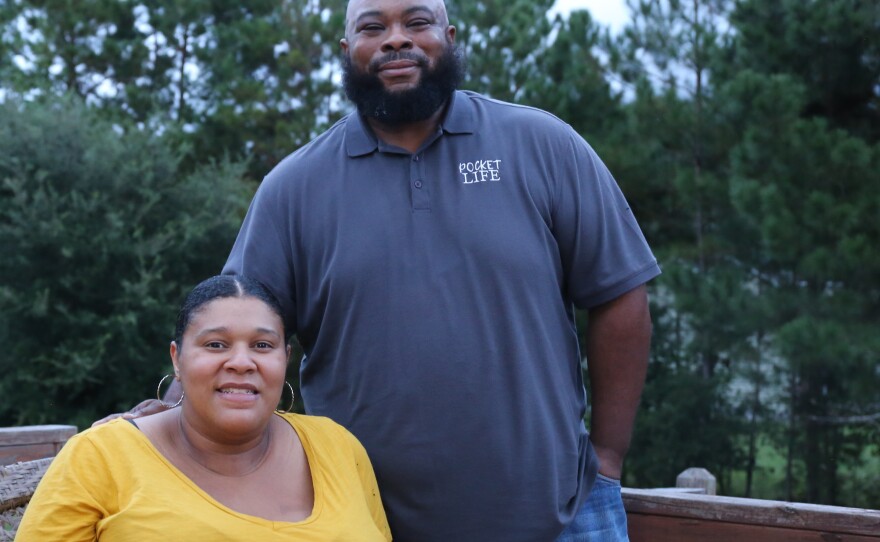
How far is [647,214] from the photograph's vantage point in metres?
14.5

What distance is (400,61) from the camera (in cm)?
264

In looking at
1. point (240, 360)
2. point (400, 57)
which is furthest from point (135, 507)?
point (400, 57)

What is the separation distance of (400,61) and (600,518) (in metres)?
1.20

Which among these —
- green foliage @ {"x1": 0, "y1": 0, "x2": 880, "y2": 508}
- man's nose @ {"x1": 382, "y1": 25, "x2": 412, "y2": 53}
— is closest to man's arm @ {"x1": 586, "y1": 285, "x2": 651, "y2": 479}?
man's nose @ {"x1": 382, "y1": 25, "x2": 412, "y2": 53}

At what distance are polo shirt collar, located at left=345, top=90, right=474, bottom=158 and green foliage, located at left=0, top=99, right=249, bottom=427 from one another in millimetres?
10888

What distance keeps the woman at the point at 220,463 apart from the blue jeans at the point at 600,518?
1.54 ft

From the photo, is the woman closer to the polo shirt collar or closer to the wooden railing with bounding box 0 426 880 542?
the polo shirt collar

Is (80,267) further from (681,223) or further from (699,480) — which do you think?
(699,480)

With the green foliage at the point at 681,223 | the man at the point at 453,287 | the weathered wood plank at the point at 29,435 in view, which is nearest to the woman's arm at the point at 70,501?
the man at the point at 453,287

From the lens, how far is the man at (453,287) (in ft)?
7.91

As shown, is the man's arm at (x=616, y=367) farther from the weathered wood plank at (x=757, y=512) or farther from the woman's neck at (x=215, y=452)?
the woman's neck at (x=215, y=452)

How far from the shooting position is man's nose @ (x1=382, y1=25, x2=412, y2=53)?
8.63 feet

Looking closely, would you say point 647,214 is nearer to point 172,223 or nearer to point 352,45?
point 172,223

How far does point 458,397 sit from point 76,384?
39.1 ft
